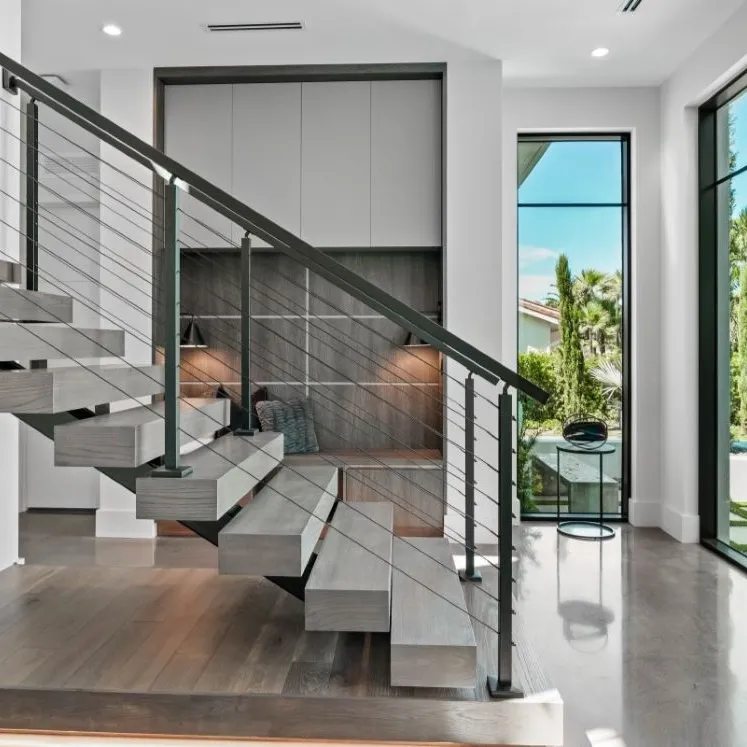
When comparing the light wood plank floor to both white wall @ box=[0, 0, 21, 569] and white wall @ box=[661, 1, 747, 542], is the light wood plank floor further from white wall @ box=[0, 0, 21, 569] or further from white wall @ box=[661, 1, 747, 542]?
white wall @ box=[661, 1, 747, 542]

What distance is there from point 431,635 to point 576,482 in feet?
11.3

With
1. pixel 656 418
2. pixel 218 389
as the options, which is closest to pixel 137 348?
pixel 218 389

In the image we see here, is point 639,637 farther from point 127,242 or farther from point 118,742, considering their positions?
point 127,242

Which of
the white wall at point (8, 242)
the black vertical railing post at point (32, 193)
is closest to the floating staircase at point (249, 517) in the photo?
the black vertical railing post at point (32, 193)

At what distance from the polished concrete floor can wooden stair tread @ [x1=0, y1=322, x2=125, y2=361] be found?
1681 millimetres

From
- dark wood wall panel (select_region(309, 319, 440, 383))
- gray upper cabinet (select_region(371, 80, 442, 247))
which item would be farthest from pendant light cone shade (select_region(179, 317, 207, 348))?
gray upper cabinet (select_region(371, 80, 442, 247))

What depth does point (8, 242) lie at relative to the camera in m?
3.35

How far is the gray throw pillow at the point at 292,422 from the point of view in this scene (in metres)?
4.65

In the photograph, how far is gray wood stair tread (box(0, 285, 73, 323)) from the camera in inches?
93.9

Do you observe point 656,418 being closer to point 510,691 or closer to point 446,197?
point 446,197

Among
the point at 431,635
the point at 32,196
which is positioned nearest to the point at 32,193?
the point at 32,196

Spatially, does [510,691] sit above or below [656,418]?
below

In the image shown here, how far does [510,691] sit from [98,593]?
1.84m

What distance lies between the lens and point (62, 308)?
2.71 meters
